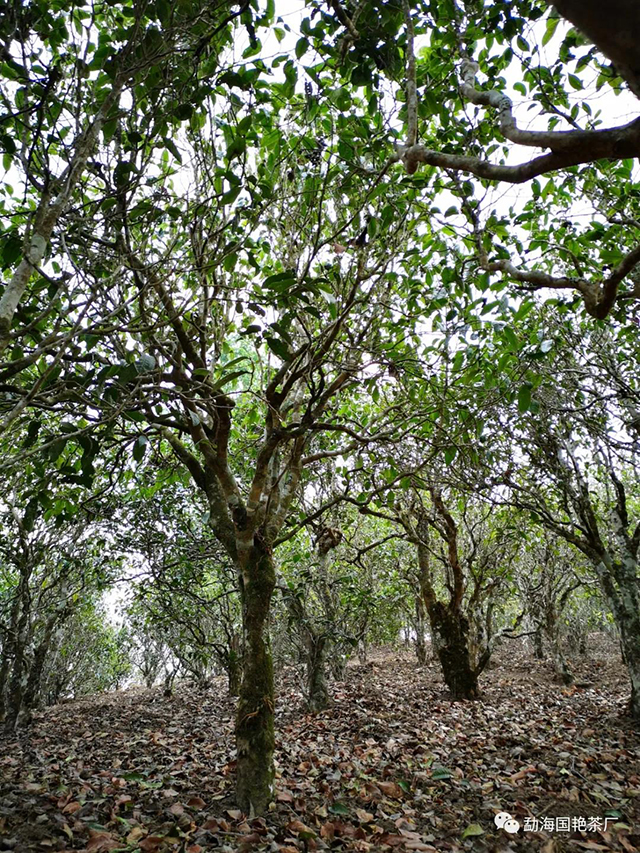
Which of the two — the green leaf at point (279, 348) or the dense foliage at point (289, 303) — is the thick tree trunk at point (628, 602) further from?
the green leaf at point (279, 348)

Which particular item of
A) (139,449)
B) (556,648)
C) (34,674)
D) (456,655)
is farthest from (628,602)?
(34,674)

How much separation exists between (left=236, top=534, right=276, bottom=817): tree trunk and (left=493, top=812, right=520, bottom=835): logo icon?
1919 millimetres

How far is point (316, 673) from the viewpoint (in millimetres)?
8609

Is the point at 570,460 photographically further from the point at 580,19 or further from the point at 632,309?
the point at 580,19

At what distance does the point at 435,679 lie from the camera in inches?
483

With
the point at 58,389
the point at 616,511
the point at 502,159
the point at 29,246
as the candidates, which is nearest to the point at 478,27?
the point at 502,159

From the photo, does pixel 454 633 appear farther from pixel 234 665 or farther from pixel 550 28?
pixel 550 28

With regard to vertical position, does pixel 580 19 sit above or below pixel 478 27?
below

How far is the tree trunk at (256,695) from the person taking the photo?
4.14 meters

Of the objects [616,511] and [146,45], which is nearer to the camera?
[146,45]

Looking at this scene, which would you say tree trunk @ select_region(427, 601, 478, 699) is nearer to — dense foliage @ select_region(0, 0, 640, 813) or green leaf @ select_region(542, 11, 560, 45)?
dense foliage @ select_region(0, 0, 640, 813)

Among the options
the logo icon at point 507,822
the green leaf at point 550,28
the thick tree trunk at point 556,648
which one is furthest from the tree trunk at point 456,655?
the green leaf at point 550,28

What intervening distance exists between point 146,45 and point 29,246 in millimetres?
1458

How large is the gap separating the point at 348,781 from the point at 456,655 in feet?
16.5
